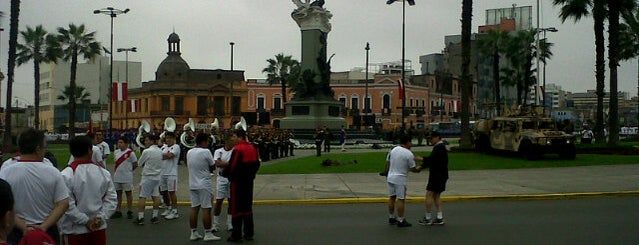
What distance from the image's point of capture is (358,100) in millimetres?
88188

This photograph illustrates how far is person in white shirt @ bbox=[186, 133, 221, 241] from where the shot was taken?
9617mm

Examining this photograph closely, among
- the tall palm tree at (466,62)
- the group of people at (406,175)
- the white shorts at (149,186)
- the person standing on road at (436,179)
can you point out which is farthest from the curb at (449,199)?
the tall palm tree at (466,62)

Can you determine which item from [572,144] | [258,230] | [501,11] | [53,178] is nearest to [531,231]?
[258,230]

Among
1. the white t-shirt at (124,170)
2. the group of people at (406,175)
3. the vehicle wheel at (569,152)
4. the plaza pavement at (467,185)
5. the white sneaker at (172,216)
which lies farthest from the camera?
the vehicle wheel at (569,152)

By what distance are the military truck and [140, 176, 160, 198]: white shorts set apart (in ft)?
55.4

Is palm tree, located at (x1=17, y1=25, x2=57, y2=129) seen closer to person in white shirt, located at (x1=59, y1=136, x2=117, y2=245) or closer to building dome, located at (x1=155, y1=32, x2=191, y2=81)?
building dome, located at (x1=155, y1=32, x2=191, y2=81)

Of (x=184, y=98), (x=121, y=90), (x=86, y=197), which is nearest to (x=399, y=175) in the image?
(x=86, y=197)

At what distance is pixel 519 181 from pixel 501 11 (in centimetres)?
11012

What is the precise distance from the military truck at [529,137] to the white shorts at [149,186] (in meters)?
16.9

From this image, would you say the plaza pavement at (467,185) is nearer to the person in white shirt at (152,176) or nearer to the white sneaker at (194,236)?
the person in white shirt at (152,176)

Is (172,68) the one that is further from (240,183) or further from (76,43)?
(240,183)

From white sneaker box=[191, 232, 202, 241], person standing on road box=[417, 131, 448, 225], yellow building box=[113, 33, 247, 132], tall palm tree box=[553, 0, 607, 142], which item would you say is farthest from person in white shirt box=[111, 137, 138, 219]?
yellow building box=[113, 33, 247, 132]

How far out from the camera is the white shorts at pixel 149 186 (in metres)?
11.7

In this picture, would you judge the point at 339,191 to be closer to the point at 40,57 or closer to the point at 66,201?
the point at 66,201
